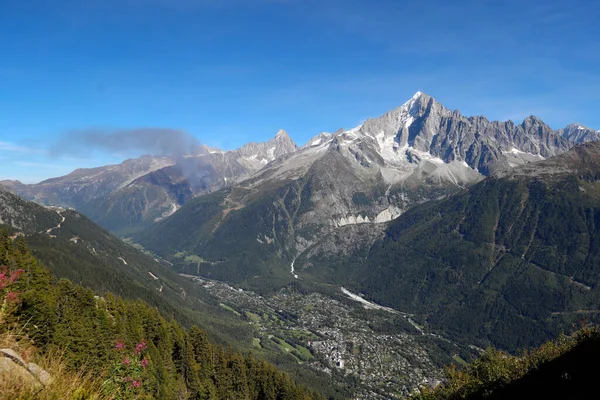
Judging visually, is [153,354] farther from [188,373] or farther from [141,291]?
[141,291]

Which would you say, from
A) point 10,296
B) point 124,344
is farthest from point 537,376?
point 124,344

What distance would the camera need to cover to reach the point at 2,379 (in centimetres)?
884

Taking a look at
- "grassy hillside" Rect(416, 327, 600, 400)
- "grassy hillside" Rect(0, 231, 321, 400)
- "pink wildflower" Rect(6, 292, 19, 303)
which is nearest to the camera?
"pink wildflower" Rect(6, 292, 19, 303)

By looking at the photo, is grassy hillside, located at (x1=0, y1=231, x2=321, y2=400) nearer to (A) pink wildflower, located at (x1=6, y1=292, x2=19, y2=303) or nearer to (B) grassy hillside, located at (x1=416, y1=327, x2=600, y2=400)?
(A) pink wildflower, located at (x1=6, y1=292, x2=19, y2=303)

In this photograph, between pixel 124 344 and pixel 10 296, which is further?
pixel 124 344

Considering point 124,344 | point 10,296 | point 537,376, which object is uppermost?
point 10,296

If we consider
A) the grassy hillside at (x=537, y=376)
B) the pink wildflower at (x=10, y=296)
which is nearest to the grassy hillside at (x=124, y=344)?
the pink wildflower at (x=10, y=296)

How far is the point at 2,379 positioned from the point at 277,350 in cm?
17573

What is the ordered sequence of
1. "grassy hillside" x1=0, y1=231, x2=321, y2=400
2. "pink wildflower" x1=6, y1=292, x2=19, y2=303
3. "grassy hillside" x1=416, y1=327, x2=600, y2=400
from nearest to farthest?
"pink wildflower" x1=6, y1=292, x2=19, y2=303 < "grassy hillside" x1=416, y1=327, x2=600, y2=400 < "grassy hillside" x1=0, y1=231, x2=321, y2=400

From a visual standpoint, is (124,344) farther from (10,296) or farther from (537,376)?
(537,376)

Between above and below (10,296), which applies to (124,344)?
below

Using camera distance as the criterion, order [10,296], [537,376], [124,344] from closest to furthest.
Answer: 1. [10,296]
2. [537,376]
3. [124,344]

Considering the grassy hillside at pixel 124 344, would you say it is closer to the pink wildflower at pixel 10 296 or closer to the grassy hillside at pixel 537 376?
the pink wildflower at pixel 10 296

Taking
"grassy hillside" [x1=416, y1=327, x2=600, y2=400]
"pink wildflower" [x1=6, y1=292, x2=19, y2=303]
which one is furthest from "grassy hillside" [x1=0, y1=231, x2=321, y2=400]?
"grassy hillside" [x1=416, y1=327, x2=600, y2=400]
